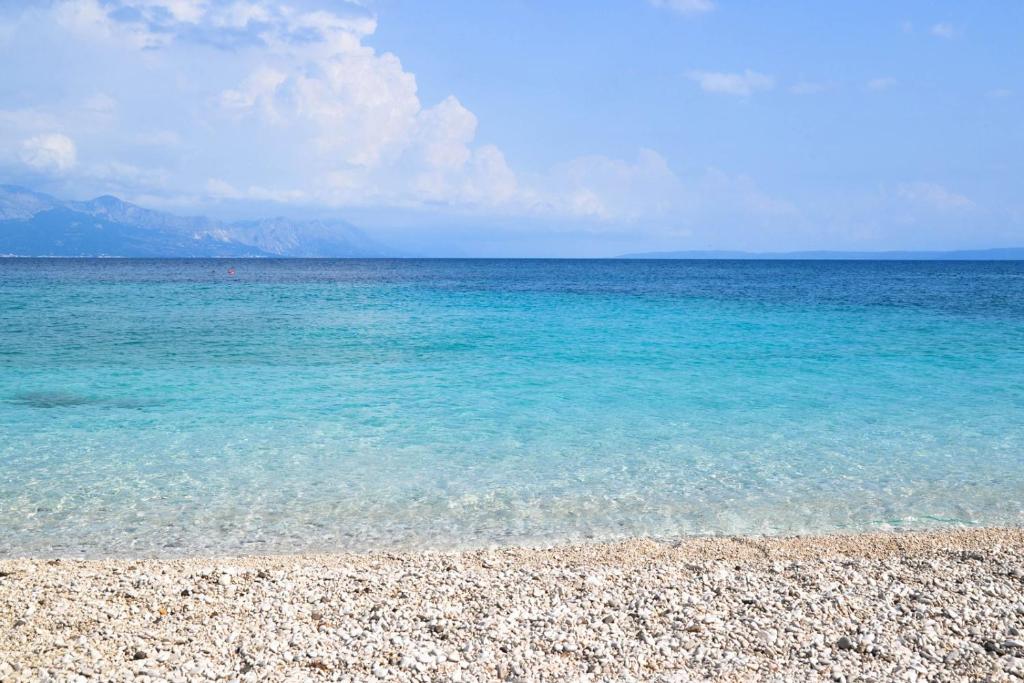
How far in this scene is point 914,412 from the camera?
51.1ft

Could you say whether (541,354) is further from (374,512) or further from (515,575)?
(515,575)

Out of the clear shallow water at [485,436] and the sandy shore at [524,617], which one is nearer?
the sandy shore at [524,617]

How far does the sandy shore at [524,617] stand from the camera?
17.8 ft

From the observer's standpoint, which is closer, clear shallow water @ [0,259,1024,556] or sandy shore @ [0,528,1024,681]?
sandy shore @ [0,528,1024,681]

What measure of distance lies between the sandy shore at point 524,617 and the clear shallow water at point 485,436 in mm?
1510

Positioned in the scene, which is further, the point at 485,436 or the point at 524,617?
the point at 485,436

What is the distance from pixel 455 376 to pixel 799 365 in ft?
32.4

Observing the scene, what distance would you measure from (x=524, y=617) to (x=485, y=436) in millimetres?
7408

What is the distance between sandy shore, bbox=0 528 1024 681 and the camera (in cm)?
543

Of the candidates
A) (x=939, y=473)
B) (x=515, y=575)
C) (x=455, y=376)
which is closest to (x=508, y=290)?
(x=455, y=376)

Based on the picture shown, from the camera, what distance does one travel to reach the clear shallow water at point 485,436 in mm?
9727

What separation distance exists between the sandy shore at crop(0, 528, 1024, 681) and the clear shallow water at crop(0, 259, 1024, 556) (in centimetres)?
151

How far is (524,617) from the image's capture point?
6.28 meters

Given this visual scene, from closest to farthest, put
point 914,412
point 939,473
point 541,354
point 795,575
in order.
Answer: point 795,575, point 939,473, point 914,412, point 541,354
